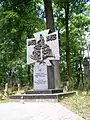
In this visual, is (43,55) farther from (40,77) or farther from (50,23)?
(50,23)

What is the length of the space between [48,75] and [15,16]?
6.75 meters

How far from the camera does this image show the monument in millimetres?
12352

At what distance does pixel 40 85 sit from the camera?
12602mm

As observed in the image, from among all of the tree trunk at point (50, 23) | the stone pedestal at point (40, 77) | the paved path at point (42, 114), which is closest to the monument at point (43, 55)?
the stone pedestal at point (40, 77)

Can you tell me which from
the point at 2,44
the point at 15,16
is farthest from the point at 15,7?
the point at 2,44

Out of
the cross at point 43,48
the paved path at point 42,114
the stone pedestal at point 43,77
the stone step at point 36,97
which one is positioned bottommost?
the paved path at point 42,114

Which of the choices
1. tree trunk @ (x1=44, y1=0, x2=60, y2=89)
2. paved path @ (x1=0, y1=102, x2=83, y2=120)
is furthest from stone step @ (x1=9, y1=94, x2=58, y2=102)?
tree trunk @ (x1=44, y1=0, x2=60, y2=89)

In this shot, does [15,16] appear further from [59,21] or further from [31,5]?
[59,21]

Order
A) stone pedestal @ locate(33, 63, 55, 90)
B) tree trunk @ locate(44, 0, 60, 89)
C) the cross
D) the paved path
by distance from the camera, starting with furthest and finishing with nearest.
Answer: tree trunk @ locate(44, 0, 60, 89)
stone pedestal @ locate(33, 63, 55, 90)
the cross
the paved path

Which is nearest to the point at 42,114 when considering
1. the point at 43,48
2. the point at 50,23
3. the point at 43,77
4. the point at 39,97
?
the point at 39,97

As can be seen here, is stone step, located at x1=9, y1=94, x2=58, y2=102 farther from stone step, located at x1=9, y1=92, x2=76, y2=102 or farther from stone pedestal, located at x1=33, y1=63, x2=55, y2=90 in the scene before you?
stone pedestal, located at x1=33, y1=63, x2=55, y2=90

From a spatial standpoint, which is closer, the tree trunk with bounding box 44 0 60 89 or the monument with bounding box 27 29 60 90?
the monument with bounding box 27 29 60 90

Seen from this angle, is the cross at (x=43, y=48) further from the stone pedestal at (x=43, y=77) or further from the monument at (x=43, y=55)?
the stone pedestal at (x=43, y=77)

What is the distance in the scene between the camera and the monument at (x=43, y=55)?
486 inches
